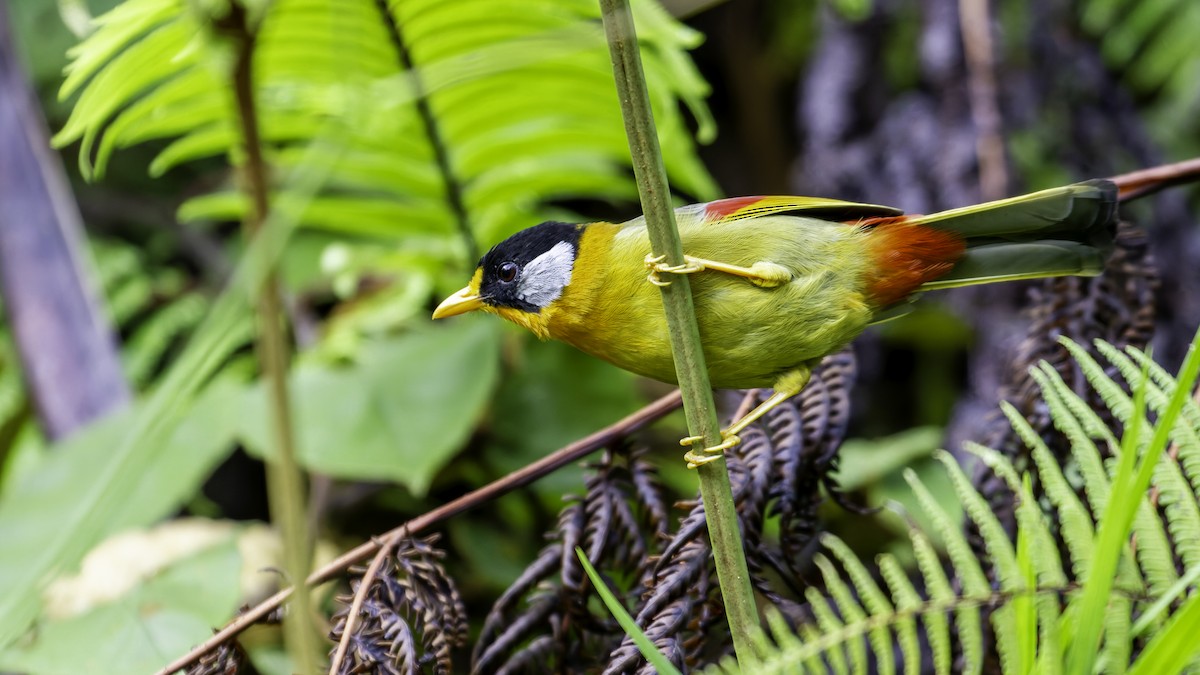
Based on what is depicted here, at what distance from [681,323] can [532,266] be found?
0.49m

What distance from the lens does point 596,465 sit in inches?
50.4

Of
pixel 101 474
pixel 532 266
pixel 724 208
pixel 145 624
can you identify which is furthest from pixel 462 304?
pixel 101 474

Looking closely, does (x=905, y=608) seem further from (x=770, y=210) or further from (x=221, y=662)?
(x=221, y=662)

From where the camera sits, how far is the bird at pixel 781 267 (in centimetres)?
120

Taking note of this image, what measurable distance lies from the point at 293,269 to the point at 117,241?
786mm

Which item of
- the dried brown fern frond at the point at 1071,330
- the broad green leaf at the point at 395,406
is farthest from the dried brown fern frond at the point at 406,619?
the dried brown fern frond at the point at 1071,330

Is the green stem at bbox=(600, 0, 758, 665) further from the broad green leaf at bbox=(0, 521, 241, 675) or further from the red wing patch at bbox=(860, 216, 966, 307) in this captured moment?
the broad green leaf at bbox=(0, 521, 241, 675)

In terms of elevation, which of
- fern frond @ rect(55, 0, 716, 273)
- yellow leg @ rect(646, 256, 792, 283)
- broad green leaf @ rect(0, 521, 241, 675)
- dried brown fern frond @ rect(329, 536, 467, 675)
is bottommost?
broad green leaf @ rect(0, 521, 241, 675)

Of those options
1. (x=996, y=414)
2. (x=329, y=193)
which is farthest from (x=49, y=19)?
(x=996, y=414)

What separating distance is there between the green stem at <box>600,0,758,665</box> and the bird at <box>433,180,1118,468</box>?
308 mm

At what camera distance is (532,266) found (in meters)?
1.34

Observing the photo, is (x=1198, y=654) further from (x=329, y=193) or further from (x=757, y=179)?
(x=757, y=179)

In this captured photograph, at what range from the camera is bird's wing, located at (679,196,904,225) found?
49.9 inches

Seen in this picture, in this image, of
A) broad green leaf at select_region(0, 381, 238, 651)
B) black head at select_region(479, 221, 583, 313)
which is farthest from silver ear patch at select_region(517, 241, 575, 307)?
broad green leaf at select_region(0, 381, 238, 651)
